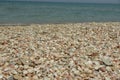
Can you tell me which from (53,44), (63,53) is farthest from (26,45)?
(63,53)

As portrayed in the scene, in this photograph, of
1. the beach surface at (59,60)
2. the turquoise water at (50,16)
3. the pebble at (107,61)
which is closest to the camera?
the beach surface at (59,60)

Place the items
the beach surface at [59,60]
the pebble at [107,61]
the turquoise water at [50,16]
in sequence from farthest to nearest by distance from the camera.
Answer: the turquoise water at [50,16]
the pebble at [107,61]
the beach surface at [59,60]

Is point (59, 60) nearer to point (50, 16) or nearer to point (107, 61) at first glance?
point (107, 61)

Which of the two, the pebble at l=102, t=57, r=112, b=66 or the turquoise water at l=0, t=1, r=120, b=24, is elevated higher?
the pebble at l=102, t=57, r=112, b=66

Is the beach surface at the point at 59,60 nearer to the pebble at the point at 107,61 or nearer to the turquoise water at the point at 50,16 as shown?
the pebble at the point at 107,61

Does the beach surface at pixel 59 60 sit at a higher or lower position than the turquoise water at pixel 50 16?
higher

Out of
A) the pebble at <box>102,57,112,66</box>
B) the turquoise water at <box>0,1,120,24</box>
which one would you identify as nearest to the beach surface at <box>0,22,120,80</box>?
the pebble at <box>102,57,112,66</box>

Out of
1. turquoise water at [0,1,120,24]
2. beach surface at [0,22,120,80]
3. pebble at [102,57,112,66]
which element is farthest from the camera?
turquoise water at [0,1,120,24]

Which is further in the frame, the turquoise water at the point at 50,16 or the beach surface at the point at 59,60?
the turquoise water at the point at 50,16

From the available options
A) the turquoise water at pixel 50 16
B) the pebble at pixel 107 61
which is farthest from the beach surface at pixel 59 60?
the turquoise water at pixel 50 16

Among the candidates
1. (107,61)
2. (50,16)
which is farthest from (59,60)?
(50,16)

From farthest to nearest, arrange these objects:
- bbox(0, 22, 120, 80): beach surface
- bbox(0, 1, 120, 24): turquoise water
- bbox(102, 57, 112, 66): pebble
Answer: bbox(0, 1, 120, 24): turquoise water < bbox(102, 57, 112, 66): pebble < bbox(0, 22, 120, 80): beach surface

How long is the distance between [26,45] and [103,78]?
4.19 m

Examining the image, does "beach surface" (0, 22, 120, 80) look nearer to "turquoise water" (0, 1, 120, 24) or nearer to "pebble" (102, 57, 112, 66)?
"pebble" (102, 57, 112, 66)
